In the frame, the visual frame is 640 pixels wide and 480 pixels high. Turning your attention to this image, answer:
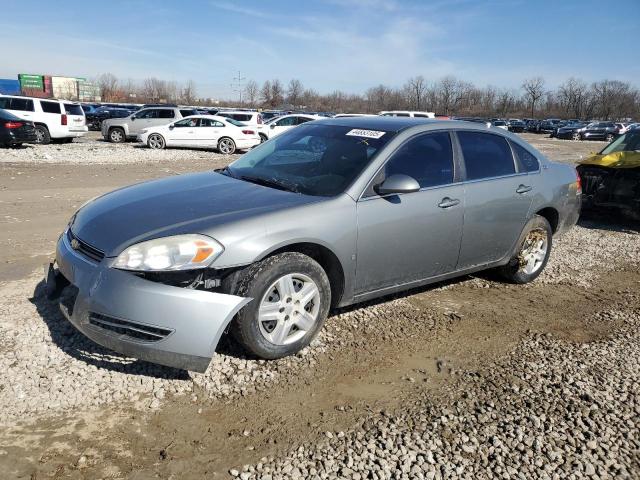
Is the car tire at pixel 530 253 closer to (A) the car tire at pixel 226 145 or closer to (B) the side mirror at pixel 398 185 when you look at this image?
(B) the side mirror at pixel 398 185

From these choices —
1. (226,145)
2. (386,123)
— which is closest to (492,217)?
(386,123)

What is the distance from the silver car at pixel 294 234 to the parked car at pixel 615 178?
3777 millimetres

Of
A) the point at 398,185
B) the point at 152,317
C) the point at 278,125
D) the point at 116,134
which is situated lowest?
the point at 152,317

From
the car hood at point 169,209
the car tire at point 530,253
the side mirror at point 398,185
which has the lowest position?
the car tire at point 530,253

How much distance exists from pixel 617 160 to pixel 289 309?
24.0 feet

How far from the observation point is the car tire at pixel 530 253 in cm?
520

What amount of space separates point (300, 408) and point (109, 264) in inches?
56.1

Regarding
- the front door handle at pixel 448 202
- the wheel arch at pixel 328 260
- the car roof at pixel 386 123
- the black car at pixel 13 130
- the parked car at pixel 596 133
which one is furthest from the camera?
the parked car at pixel 596 133

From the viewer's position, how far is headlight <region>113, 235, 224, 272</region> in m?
3.05

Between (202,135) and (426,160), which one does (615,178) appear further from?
(202,135)

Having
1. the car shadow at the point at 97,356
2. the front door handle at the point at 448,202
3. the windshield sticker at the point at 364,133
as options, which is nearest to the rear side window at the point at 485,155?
the front door handle at the point at 448,202

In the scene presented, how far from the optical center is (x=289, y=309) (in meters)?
3.47

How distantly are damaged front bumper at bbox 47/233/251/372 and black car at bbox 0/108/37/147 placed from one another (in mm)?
16650

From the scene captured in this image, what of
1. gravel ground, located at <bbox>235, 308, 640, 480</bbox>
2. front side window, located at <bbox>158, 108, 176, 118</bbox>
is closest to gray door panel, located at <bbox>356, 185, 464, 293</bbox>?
gravel ground, located at <bbox>235, 308, 640, 480</bbox>
